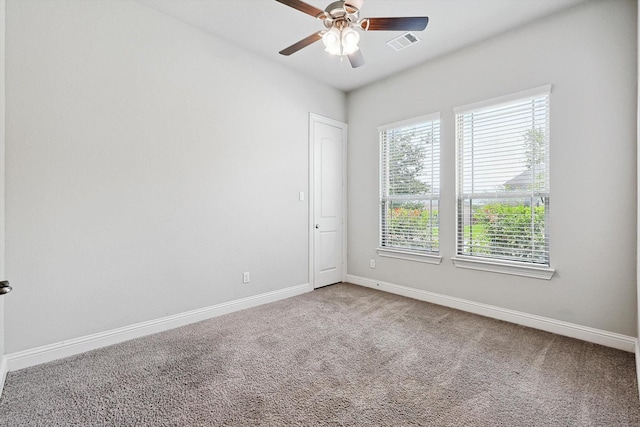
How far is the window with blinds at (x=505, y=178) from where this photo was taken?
2863 mm

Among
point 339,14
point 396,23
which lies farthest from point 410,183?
point 339,14

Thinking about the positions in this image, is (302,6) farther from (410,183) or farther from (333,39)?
(410,183)

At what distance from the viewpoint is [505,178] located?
3.07 metres

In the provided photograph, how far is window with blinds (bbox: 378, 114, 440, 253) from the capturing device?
369cm

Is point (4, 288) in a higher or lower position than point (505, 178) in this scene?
lower

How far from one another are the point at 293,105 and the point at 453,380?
11.1 feet

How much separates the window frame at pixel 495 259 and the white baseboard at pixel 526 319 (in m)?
0.40

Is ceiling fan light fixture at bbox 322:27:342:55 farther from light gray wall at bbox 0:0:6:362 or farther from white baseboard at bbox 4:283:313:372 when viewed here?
white baseboard at bbox 4:283:313:372

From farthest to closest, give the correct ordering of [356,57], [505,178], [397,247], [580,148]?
1. [397,247]
2. [505,178]
3. [580,148]
4. [356,57]

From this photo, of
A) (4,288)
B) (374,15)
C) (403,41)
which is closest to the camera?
(4,288)

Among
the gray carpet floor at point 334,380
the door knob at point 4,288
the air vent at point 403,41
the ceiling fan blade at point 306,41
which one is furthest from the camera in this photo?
the air vent at point 403,41

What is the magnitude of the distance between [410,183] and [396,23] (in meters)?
2.17

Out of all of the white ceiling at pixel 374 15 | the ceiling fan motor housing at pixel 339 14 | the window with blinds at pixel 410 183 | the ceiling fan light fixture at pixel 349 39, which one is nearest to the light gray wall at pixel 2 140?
the white ceiling at pixel 374 15

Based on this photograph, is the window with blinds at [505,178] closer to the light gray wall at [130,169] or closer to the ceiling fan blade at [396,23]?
the ceiling fan blade at [396,23]
